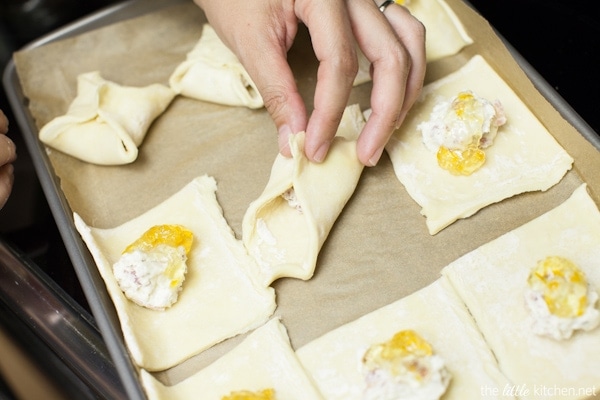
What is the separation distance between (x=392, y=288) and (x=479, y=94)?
0.71 m

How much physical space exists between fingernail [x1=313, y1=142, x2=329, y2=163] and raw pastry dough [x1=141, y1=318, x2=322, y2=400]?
18.9 inches

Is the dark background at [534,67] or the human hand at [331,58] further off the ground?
the human hand at [331,58]

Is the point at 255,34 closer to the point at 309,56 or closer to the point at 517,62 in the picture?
the point at 309,56

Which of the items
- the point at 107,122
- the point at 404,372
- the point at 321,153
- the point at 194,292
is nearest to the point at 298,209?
the point at 321,153

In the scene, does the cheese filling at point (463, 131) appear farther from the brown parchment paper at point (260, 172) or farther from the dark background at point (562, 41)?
the dark background at point (562, 41)

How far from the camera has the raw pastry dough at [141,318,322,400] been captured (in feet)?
4.97

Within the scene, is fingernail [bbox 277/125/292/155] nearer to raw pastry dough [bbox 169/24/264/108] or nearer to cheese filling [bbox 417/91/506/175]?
raw pastry dough [bbox 169/24/264/108]

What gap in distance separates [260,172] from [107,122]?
516mm

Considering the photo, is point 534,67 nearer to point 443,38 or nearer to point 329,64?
point 443,38

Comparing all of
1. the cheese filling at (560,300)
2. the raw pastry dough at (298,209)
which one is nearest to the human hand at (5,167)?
the raw pastry dough at (298,209)

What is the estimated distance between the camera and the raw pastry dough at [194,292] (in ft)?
5.31

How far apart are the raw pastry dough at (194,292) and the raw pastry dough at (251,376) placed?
0.07m

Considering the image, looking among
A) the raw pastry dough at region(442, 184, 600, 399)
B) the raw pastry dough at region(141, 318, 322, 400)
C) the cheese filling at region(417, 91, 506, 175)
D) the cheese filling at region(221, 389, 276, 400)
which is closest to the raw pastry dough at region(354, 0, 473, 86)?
the cheese filling at region(417, 91, 506, 175)

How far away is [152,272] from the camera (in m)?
1.64
